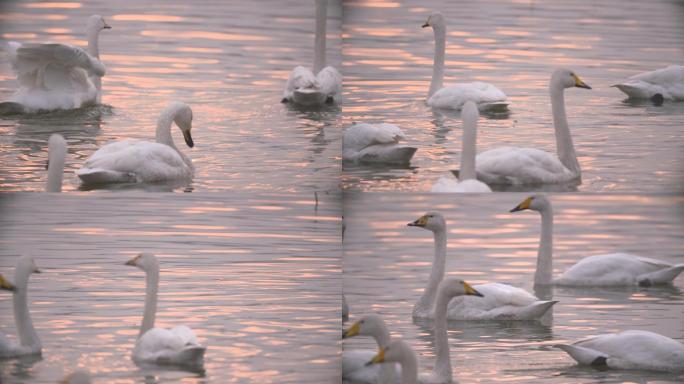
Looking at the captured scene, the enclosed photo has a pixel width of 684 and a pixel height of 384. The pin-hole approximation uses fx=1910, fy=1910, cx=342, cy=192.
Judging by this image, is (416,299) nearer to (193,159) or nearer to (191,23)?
(193,159)

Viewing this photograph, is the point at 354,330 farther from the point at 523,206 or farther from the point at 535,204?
the point at 535,204

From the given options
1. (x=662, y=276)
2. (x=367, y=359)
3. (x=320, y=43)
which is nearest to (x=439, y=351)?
(x=367, y=359)

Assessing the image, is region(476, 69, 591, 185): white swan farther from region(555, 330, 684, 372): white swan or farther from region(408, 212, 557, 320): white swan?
region(555, 330, 684, 372): white swan

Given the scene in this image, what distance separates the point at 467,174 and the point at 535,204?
2.12 ft

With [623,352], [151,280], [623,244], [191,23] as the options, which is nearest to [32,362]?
[151,280]

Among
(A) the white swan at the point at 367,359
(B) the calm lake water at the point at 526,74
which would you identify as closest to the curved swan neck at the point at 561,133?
(B) the calm lake water at the point at 526,74

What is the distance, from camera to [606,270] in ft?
32.2

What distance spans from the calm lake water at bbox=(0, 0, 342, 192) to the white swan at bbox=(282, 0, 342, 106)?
8 centimetres

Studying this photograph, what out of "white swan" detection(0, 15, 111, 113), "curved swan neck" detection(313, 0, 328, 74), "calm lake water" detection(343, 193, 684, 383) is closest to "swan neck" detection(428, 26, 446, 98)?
"curved swan neck" detection(313, 0, 328, 74)

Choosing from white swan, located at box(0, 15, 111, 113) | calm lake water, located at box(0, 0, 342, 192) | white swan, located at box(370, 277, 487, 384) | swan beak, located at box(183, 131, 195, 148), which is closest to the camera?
white swan, located at box(370, 277, 487, 384)

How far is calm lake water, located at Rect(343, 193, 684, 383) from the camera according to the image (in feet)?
28.1

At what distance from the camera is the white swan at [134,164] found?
8.95 metres

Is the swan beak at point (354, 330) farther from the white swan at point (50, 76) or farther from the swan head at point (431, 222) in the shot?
the white swan at point (50, 76)

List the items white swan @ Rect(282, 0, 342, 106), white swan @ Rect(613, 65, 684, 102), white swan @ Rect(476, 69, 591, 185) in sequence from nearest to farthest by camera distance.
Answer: white swan @ Rect(476, 69, 591, 185)
white swan @ Rect(282, 0, 342, 106)
white swan @ Rect(613, 65, 684, 102)
